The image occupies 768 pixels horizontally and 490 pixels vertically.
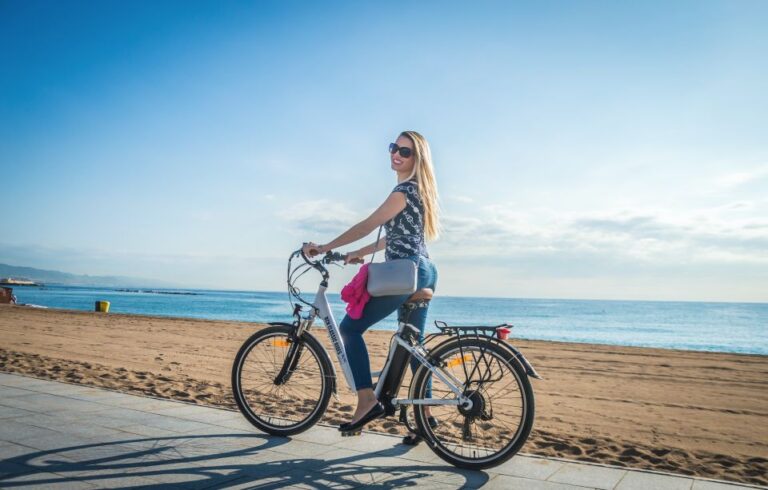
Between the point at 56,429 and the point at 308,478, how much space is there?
2.13m

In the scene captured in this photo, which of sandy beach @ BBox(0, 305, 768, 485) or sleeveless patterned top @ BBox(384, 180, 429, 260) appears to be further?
sandy beach @ BBox(0, 305, 768, 485)

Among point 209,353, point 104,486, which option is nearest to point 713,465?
point 104,486

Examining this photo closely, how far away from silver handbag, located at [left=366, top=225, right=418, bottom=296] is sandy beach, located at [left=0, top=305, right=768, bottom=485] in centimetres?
184

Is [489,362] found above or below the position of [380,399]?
above

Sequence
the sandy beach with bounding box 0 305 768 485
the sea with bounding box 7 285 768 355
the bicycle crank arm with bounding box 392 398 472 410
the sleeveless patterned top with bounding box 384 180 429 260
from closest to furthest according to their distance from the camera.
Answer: the bicycle crank arm with bounding box 392 398 472 410
the sleeveless patterned top with bounding box 384 180 429 260
the sandy beach with bounding box 0 305 768 485
the sea with bounding box 7 285 768 355

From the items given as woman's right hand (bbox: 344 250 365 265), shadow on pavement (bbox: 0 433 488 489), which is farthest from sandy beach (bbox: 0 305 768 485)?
woman's right hand (bbox: 344 250 365 265)

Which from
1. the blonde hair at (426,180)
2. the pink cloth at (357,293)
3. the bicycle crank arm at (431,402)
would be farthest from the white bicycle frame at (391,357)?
the blonde hair at (426,180)

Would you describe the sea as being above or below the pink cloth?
below

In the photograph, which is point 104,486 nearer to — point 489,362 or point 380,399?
point 380,399

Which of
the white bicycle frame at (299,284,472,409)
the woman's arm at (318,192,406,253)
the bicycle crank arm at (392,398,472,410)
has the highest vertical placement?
the woman's arm at (318,192,406,253)

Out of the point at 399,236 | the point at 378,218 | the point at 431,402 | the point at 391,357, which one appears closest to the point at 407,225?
the point at 399,236

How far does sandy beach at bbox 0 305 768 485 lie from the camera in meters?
4.85

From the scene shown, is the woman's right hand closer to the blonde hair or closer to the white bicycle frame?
the white bicycle frame

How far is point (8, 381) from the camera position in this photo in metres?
6.05
